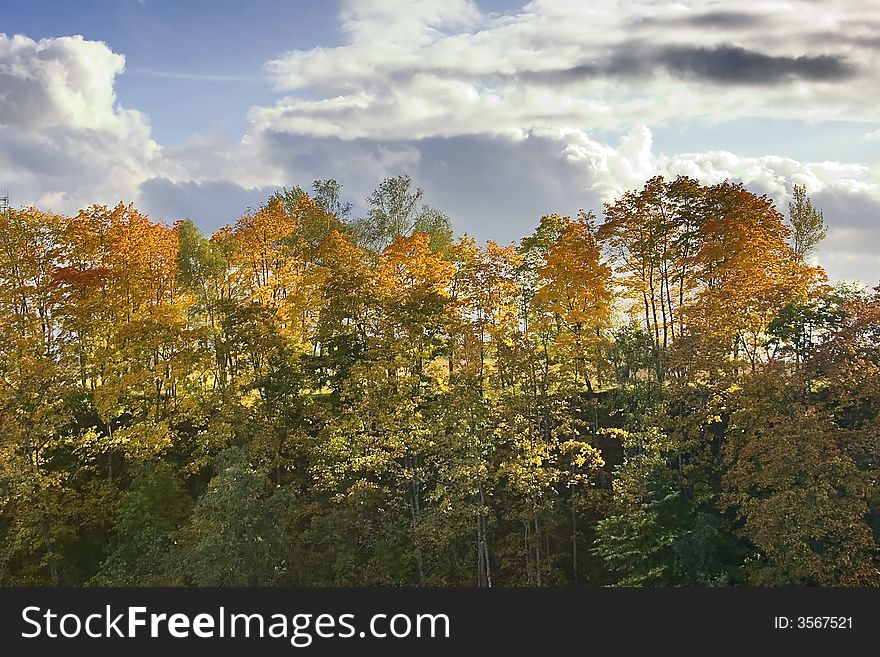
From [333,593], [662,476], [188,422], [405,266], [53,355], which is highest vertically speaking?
[405,266]

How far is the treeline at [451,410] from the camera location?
3222cm

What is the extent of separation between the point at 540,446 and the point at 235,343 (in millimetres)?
20116

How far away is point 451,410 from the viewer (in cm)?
3625

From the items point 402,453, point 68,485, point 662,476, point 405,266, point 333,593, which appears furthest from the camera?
point 405,266

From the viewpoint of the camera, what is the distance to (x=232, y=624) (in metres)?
24.5

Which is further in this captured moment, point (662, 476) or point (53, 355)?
point (53, 355)

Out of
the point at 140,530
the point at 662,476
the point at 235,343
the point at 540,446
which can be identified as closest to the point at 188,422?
the point at 235,343

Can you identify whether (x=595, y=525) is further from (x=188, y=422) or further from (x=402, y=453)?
(x=188, y=422)

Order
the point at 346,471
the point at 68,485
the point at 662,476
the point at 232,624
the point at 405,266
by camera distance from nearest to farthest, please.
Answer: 1. the point at 232,624
2. the point at 662,476
3. the point at 346,471
4. the point at 68,485
5. the point at 405,266

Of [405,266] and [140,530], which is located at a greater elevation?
[405,266]

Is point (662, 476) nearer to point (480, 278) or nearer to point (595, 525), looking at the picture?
point (595, 525)

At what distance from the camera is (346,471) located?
41875mm

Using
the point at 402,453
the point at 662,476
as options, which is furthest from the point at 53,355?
the point at 662,476

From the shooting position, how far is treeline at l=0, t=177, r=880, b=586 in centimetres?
3222
